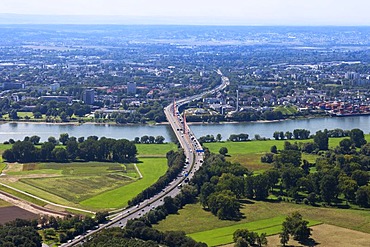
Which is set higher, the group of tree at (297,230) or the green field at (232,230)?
the group of tree at (297,230)

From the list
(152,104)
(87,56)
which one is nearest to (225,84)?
(152,104)

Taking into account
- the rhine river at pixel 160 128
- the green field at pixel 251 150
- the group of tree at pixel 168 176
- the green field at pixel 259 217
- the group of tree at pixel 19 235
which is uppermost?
the group of tree at pixel 19 235

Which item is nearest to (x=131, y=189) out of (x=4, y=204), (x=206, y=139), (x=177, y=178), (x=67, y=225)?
(x=177, y=178)

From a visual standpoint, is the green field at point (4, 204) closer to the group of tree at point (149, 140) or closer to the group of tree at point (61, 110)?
the group of tree at point (149, 140)

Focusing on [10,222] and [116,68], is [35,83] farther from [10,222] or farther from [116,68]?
[10,222]

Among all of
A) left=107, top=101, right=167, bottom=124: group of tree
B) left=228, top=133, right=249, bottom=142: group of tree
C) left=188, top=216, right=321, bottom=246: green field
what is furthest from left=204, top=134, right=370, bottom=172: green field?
left=107, top=101, right=167, bottom=124: group of tree

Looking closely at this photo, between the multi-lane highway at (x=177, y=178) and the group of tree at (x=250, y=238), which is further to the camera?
the multi-lane highway at (x=177, y=178)

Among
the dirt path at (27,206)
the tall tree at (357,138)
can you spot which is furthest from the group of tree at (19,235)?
the tall tree at (357,138)
